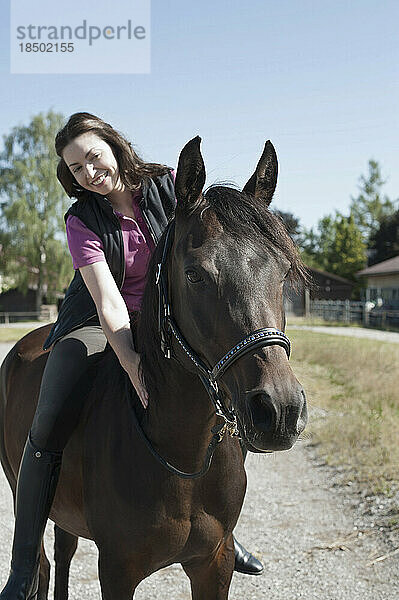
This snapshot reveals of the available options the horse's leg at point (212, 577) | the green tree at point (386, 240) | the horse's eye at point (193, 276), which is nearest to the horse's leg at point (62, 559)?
the horse's leg at point (212, 577)

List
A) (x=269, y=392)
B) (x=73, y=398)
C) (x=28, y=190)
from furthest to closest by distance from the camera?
(x=28, y=190) < (x=73, y=398) < (x=269, y=392)

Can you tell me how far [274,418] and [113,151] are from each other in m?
1.64

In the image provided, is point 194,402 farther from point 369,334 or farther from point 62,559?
point 369,334

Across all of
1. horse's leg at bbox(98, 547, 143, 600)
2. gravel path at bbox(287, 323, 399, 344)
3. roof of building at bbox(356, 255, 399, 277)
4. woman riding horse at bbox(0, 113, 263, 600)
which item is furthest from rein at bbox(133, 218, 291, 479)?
roof of building at bbox(356, 255, 399, 277)

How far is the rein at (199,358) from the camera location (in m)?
1.82

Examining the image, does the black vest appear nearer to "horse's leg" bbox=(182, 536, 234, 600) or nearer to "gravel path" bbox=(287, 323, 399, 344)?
"horse's leg" bbox=(182, 536, 234, 600)

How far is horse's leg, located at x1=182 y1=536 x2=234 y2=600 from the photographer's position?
8.63ft

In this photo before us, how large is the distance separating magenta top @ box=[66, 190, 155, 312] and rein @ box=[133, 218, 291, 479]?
0.43m

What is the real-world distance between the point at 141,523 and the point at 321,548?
2.66 m

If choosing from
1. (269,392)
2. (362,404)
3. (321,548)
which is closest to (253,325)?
(269,392)

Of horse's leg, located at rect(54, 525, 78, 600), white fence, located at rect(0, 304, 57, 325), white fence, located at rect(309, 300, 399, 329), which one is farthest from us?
white fence, located at rect(0, 304, 57, 325)

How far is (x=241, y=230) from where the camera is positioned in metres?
2.04

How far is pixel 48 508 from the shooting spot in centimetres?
274

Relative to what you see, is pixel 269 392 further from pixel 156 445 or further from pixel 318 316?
pixel 318 316
